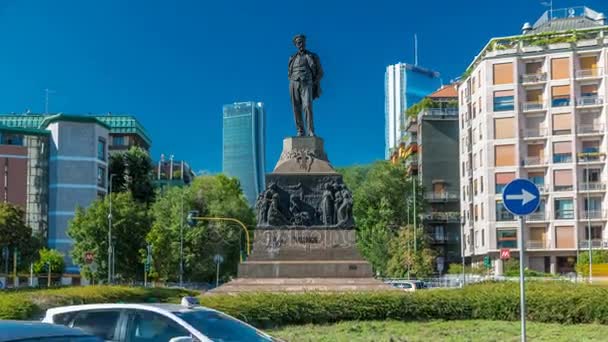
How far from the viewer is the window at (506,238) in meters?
70.3

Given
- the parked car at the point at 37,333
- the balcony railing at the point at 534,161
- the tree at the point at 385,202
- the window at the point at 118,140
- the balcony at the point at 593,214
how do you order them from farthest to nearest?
the window at the point at 118,140 → the tree at the point at 385,202 → the balcony railing at the point at 534,161 → the balcony at the point at 593,214 → the parked car at the point at 37,333

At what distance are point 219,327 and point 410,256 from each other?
6125 cm

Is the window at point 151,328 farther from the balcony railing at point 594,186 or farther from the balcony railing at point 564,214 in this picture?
the balcony railing at point 594,186

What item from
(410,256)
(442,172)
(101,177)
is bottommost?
(410,256)

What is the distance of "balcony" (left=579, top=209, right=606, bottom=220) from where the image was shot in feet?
222

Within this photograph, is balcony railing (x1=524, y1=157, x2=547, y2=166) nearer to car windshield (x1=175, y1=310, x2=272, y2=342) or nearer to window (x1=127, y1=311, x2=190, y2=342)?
car windshield (x1=175, y1=310, x2=272, y2=342)

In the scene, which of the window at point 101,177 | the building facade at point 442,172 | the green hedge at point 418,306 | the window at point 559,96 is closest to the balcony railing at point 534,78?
the window at point 559,96

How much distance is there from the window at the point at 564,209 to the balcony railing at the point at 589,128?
556 cm

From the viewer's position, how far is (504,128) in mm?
70562

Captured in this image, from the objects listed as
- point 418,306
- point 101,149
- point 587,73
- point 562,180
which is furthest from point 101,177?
point 418,306

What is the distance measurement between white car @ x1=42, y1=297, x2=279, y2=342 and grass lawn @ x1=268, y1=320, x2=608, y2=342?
551 centimetres

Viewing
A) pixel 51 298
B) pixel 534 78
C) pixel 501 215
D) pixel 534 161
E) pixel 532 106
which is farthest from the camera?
pixel 501 215

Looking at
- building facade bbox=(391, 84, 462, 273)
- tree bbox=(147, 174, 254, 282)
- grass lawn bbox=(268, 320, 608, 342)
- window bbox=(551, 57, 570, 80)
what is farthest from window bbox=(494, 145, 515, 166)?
grass lawn bbox=(268, 320, 608, 342)

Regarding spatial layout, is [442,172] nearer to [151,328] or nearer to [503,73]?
[503,73]
